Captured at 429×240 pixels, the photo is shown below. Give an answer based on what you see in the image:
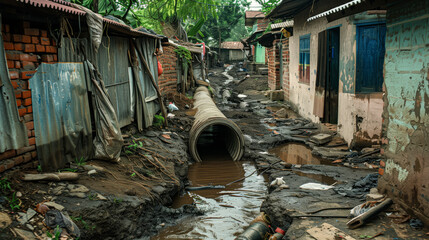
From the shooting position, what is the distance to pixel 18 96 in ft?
13.6

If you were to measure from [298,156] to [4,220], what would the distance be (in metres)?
6.32

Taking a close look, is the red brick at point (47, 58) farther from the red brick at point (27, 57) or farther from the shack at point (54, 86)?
the red brick at point (27, 57)

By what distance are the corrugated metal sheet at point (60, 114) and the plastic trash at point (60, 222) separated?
98 cm

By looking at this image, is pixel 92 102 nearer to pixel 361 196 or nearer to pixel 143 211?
pixel 143 211

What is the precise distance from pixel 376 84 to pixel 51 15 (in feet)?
21.6

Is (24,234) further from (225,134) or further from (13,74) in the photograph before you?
(225,134)

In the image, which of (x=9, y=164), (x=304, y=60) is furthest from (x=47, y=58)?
(x=304, y=60)

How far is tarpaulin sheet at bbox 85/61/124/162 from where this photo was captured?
550cm

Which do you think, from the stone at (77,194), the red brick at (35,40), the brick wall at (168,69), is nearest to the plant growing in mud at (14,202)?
the stone at (77,194)

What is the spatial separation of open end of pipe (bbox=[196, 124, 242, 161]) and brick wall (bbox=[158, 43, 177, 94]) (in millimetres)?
2108

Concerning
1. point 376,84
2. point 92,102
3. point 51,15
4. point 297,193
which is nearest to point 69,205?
point 92,102

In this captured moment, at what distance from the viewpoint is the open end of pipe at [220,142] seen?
28.3 feet

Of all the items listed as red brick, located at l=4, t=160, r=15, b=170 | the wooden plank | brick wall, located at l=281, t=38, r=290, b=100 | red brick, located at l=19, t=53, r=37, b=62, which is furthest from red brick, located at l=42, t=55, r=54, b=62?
brick wall, located at l=281, t=38, r=290, b=100

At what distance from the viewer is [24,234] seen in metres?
3.41
